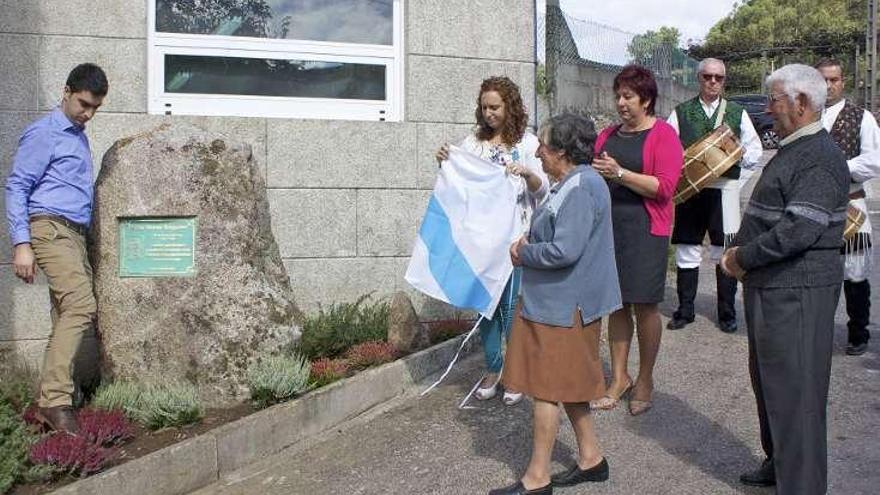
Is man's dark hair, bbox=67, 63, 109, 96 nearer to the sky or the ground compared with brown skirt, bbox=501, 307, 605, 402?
nearer to the sky

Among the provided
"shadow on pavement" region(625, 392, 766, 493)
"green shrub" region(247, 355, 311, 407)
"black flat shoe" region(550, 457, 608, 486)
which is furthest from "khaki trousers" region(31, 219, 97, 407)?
"shadow on pavement" region(625, 392, 766, 493)

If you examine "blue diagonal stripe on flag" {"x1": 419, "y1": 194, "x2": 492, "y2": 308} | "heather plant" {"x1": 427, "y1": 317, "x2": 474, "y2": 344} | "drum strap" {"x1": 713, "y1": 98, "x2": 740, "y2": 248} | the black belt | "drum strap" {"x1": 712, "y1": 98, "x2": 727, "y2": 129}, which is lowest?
"heather plant" {"x1": 427, "y1": 317, "x2": 474, "y2": 344}

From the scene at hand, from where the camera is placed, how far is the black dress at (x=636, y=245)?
5090mm

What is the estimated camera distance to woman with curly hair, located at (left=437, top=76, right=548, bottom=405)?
536 cm

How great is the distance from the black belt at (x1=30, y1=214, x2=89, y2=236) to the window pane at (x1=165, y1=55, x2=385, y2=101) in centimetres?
218

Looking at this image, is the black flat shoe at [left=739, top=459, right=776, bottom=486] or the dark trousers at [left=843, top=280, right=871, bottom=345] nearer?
the black flat shoe at [left=739, top=459, right=776, bottom=486]

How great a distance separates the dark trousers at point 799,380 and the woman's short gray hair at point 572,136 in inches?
40.5

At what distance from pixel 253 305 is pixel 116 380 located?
87 centimetres

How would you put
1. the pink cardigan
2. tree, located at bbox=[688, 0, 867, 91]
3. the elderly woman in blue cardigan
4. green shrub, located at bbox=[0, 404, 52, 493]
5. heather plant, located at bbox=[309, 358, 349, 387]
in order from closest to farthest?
the elderly woman in blue cardigan < green shrub, located at bbox=[0, 404, 52, 493] < the pink cardigan < heather plant, located at bbox=[309, 358, 349, 387] < tree, located at bbox=[688, 0, 867, 91]

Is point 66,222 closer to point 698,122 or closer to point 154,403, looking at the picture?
point 154,403

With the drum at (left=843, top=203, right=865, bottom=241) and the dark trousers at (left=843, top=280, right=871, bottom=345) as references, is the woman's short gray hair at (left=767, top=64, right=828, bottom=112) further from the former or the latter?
the dark trousers at (left=843, top=280, right=871, bottom=345)

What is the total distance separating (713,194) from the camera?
6770 mm

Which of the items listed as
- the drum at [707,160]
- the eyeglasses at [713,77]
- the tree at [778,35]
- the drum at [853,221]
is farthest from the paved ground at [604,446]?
the tree at [778,35]

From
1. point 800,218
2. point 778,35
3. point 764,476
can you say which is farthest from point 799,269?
point 778,35
